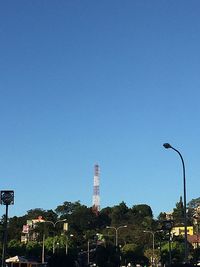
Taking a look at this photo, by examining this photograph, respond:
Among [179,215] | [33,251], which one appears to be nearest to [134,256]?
[33,251]

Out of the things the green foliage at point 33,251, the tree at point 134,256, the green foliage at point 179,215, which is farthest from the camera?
the green foliage at point 179,215

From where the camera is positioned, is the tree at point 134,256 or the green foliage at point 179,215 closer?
the tree at point 134,256

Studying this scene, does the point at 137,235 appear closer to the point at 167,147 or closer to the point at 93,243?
the point at 93,243

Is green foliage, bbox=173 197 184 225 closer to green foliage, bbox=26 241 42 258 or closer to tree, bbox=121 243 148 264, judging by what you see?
tree, bbox=121 243 148 264

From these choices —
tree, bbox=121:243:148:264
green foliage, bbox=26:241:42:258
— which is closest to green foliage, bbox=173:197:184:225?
tree, bbox=121:243:148:264

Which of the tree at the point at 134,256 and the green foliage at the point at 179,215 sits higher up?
the green foliage at the point at 179,215

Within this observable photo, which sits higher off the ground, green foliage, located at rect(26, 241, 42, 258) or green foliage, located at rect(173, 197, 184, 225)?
green foliage, located at rect(173, 197, 184, 225)

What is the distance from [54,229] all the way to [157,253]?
120ft

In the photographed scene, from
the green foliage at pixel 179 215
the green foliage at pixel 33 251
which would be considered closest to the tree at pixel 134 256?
the green foliage at pixel 33 251

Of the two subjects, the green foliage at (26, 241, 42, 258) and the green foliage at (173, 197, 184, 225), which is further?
the green foliage at (173, 197, 184, 225)

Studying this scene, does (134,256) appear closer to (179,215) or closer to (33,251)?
(33,251)

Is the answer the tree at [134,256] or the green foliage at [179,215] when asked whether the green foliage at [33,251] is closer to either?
the tree at [134,256]

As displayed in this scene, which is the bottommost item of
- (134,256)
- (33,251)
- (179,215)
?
(134,256)

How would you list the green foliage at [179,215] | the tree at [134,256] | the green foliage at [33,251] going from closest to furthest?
the green foliage at [33,251], the tree at [134,256], the green foliage at [179,215]
